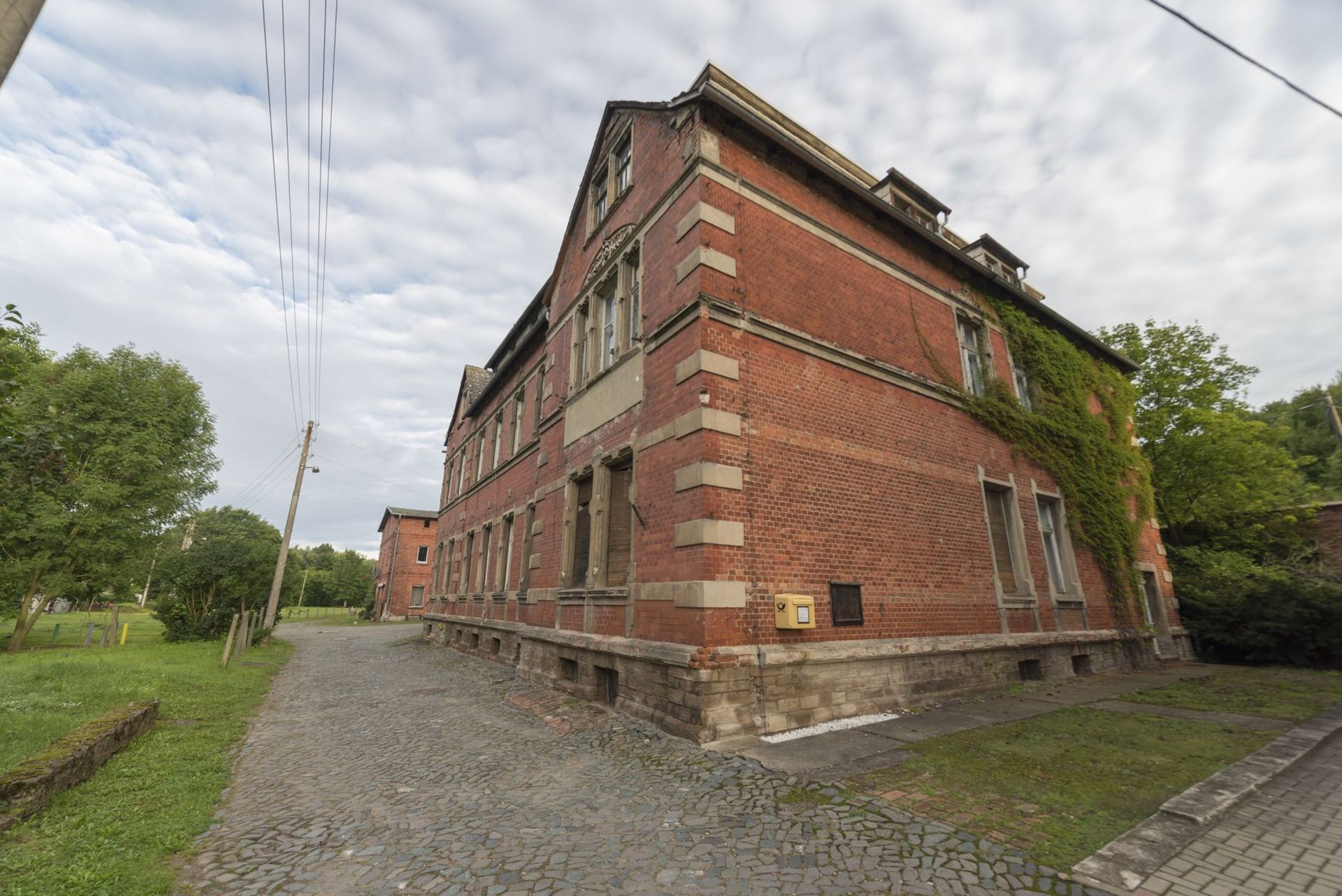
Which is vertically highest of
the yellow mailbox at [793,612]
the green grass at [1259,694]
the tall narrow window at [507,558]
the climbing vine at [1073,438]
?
the climbing vine at [1073,438]

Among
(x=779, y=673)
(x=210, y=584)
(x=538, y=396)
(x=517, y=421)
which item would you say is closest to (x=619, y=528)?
(x=779, y=673)

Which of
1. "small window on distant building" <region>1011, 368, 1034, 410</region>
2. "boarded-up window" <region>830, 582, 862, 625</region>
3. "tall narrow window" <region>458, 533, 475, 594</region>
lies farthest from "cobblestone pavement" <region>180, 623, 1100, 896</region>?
"small window on distant building" <region>1011, 368, 1034, 410</region>

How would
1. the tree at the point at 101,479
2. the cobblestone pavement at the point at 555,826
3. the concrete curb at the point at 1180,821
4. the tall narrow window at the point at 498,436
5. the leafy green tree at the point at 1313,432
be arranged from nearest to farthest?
the concrete curb at the point at 1180,821, the cobblestone pavement at the point at 555,826, the tree at the point at 101,479, the tall narrow window at the point at 498,436, the leafy green tree at the point at 1313,432

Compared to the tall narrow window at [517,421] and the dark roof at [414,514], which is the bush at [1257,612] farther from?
the dark roof at [414,514]

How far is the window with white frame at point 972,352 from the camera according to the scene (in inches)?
487

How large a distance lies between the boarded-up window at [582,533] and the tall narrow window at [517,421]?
6.63 m

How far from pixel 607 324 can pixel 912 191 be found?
8.86 m

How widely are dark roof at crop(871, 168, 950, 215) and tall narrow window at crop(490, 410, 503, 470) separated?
44.9 feet

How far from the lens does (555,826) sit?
4.35 m

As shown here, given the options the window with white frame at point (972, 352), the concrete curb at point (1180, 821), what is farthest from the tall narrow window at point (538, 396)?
the concrete curb at point (1180, 821)

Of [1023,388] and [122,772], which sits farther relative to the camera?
[1023,388]

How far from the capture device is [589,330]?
1188 cm

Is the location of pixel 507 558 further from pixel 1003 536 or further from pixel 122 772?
pixel 1003 536

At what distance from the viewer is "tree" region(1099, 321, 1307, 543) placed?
1812 cm
